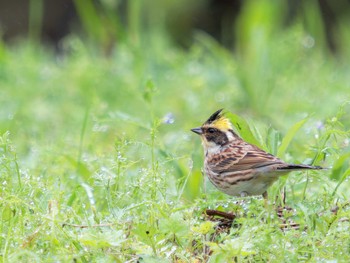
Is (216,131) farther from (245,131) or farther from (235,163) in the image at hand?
(245,131)

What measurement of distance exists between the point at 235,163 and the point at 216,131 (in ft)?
1.18

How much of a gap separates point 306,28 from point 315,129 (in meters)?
5.33

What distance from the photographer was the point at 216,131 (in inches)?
216

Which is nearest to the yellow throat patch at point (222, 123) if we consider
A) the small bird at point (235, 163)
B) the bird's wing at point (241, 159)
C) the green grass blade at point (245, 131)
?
the small bird at point (235, 163)

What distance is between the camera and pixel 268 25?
9289 millimetres

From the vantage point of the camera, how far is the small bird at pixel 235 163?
4719 millimetres

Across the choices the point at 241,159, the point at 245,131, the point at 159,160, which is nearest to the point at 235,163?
the point at 241,159

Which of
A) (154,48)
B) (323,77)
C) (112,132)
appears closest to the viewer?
(112,132)

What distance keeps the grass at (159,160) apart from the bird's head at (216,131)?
90 mm

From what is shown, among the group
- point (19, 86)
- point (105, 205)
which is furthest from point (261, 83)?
point (105, 205)

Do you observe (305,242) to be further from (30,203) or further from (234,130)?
(234,130)

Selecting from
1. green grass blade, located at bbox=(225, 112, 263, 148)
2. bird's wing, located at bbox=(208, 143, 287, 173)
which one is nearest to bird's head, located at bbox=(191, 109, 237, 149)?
bird's wing, located at bbox=(208, 143, 287, 173)

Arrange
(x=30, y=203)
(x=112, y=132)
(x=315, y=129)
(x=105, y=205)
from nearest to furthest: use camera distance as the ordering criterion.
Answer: (x=30, y=203), (x=105, y=205), (x=315, y=129), (x=112, y=132)

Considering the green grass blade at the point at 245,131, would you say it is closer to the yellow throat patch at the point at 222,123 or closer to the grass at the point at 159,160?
the grass at the point at 159,160
